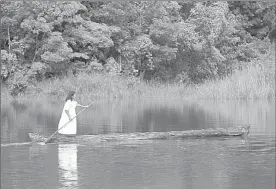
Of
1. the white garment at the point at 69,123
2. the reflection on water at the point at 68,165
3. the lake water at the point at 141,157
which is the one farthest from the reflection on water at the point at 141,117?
the reflection on water at the point at 68,165

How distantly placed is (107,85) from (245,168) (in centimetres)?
2649

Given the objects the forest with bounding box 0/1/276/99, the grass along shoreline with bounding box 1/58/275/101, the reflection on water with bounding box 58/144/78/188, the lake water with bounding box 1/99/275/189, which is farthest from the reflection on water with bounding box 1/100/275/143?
the forest with bounding box 0/1/276/99

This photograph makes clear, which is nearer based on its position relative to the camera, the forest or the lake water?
the lake water

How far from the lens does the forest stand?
42156 millimetres

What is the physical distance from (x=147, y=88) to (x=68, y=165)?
28.1 metres

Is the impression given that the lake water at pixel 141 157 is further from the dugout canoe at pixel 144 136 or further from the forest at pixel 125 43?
the forest at pixel 125 43

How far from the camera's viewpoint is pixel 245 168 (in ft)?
54.1

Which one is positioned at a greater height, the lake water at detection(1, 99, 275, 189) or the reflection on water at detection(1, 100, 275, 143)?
the reflection on water at detection(1, 100, 275, 143)

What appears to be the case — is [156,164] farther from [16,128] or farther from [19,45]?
[19,45]

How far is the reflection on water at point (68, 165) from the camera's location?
1458 centimetres

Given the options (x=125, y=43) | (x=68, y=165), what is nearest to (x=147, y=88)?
(x=125, y=43)

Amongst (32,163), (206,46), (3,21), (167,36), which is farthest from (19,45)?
(32,163)

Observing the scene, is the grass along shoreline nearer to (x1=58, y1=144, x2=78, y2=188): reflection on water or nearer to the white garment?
the white garment

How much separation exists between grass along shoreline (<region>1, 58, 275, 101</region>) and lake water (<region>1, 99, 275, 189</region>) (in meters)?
9.49
